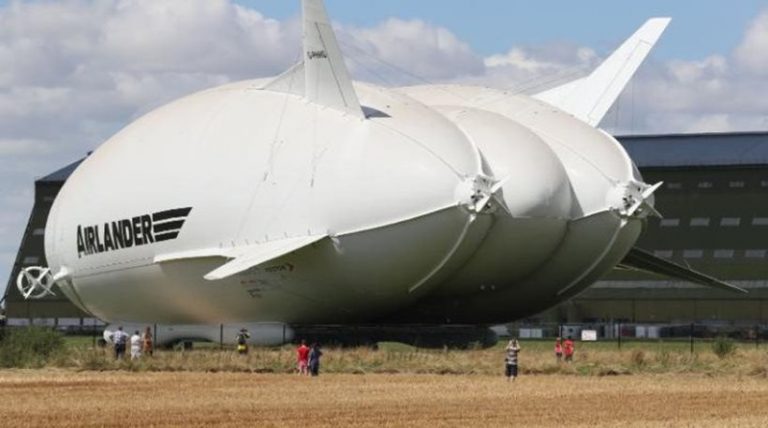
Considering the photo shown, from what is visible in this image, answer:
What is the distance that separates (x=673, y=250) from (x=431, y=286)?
49.6m

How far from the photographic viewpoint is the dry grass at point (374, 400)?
3453 cm

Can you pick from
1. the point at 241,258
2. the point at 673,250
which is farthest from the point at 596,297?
the point at 241,258

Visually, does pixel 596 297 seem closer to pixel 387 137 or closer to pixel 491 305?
pixel 491 305

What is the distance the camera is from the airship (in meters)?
53.4

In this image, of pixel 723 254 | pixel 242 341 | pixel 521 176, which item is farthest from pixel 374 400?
pixel 723 254

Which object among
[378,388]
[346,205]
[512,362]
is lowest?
[378,388]

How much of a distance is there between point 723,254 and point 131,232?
48895 mm

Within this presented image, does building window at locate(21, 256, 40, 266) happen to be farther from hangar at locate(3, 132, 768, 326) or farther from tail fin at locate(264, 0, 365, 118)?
tail fin at locate(264, 0, 365, 118)

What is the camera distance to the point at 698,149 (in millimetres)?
106875

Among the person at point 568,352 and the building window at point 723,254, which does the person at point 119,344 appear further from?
the building window at point 723,254

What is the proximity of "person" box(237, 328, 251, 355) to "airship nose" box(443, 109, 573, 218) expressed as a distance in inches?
365

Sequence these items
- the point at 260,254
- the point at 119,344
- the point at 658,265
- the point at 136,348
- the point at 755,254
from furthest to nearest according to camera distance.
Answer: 1. the point at 755,254
2. the point at 658,265
3. the point at 119,344
4. the point at 136,348
5. the point at 260,254

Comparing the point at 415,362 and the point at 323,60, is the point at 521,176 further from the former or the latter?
the point at 323,60

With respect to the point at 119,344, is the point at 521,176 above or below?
above
